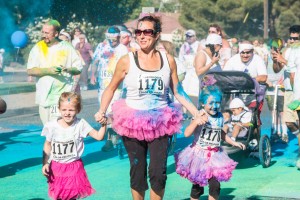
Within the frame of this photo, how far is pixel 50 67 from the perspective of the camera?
9.75m

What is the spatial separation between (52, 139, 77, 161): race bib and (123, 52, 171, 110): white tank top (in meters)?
0.64

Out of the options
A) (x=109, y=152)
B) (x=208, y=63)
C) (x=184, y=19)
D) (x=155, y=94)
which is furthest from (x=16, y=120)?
(x=184, y=19)

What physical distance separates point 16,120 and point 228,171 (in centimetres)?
918

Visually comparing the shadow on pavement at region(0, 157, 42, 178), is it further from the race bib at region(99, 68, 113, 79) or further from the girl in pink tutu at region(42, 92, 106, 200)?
the girl in pink tutu at region(42, 92, 106, 200)

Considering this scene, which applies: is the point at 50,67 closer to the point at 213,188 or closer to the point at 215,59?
the point at 215,59

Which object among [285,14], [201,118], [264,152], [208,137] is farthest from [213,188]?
[285,14]

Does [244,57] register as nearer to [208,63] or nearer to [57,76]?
[208,63]

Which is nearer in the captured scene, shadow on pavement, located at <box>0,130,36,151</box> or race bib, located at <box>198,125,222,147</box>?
race bib, located at <box>198,125,222,147</box>

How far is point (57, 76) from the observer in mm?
9938

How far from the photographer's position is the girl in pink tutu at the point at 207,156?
7.36 meters

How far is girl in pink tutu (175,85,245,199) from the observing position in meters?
7.36

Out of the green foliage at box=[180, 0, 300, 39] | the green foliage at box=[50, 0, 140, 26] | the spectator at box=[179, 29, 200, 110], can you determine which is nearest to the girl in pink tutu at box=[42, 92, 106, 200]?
the spectator at box=[179, 29, 200, 110]

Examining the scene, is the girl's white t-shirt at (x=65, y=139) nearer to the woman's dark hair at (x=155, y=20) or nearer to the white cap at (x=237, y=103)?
the woman's dark hair at (x=155, y=20)

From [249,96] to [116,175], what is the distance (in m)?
2.49
